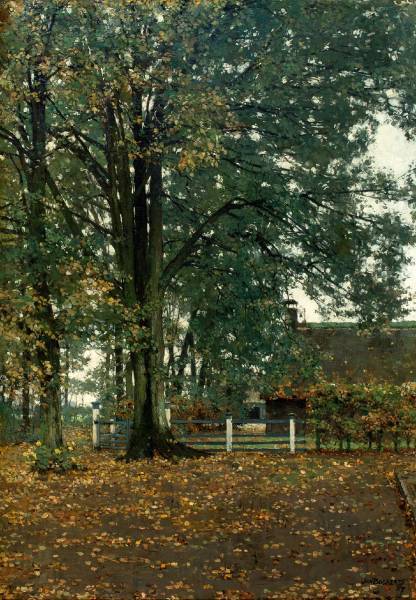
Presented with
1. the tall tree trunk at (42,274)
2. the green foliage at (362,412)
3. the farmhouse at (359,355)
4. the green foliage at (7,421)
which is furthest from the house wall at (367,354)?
the green foliage at (7,421)

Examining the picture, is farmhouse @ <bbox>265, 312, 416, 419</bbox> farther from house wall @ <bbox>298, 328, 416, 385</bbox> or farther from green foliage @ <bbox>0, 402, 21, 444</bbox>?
green foliage @ <bbox>0, 402, 21, 444</bbox>

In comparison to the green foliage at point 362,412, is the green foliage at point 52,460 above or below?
below

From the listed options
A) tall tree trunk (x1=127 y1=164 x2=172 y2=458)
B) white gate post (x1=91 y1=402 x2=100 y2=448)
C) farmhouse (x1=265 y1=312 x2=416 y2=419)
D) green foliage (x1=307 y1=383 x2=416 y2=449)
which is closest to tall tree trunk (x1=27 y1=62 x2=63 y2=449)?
tall tree trunk (x1=127 y1=164 x2=172 y2=458)

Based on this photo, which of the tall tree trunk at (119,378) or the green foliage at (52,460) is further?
the tall tree trunk at (119,378)

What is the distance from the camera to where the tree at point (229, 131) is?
57.5 ft

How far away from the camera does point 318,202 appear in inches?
857

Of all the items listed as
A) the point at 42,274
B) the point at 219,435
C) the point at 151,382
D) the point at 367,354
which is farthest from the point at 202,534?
the point at 367,354

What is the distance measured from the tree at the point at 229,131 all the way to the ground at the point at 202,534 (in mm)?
4233

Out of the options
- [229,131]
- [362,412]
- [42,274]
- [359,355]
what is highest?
[229,131]

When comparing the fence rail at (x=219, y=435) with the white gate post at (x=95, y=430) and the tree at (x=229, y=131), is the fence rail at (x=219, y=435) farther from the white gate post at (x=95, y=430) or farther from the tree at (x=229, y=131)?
the tree at (x=229, y=131)

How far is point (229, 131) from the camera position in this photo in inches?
837

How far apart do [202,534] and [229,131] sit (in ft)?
38.9

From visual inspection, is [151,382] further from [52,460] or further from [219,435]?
[219,435]

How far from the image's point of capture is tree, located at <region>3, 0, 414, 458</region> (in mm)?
17516
